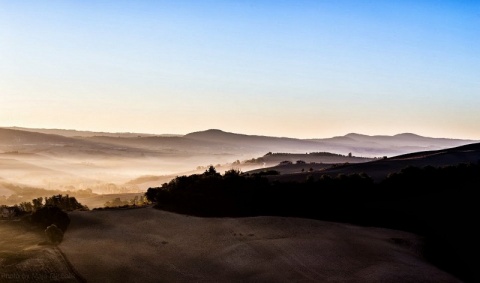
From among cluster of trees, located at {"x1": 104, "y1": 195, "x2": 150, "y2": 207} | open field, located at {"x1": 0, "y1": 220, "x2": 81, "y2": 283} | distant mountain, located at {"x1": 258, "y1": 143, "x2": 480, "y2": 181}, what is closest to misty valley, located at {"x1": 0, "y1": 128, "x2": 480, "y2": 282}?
open field, located at {"x1": 0, "y1": 220, "x2": 81, "y2": 283}

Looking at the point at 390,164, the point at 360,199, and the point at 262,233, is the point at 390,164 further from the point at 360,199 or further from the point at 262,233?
the point at 262,233

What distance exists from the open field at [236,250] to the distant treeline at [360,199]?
293 cm

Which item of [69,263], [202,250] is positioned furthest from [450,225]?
[69,263]

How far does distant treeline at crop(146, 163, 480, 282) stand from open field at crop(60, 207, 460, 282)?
9.61ft

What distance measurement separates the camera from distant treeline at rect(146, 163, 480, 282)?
4414 centimetres

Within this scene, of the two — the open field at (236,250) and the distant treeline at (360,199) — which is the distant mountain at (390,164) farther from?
the open field at (236,250)

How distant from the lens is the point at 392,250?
1443 inches

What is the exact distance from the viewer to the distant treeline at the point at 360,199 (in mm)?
44141

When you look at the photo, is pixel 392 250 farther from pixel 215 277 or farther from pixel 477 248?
pixel 215 277

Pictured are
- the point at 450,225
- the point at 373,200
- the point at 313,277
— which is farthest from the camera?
the point at 373,200

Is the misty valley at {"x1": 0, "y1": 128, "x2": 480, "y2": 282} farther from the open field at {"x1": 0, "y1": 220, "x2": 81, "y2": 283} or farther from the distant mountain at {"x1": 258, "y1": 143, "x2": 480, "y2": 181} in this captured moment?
the distant mountain at {"x1": 258, "y1": 143, "x2": 480, "y2": 181}

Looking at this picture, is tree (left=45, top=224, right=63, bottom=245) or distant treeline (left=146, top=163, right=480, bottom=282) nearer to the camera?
tree (left=45, top=224, right=63, bottom=245)

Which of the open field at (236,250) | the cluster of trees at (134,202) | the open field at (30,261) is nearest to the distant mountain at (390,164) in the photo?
the cluster of trees at (134,202)

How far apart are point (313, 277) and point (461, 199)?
937 inches
